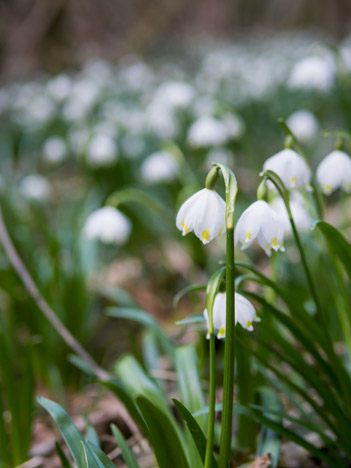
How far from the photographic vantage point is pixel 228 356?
0.98 meters

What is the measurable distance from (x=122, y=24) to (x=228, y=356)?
14.4m

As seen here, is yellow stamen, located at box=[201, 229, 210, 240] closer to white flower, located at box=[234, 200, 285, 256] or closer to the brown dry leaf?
white flower, located at box=[234, 200, 285, 256]

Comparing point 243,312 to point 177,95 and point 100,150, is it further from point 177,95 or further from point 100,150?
point 177,95

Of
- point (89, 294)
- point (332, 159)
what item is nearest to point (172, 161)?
point (89, 294)

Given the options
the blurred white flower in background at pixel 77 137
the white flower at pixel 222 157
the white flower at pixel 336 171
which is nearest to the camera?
the white flower at pixel 336 171

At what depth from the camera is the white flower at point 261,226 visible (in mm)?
1027

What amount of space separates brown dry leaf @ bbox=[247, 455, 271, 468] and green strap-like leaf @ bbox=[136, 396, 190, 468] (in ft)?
0.47

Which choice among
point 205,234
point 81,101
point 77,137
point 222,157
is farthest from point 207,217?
point 81,101

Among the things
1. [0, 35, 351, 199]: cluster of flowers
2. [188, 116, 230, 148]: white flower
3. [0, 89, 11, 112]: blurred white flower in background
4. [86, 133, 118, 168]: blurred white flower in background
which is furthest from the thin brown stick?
[0, 89, 11, 112]: blurred white flower in background

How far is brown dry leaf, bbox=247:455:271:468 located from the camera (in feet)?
3.85

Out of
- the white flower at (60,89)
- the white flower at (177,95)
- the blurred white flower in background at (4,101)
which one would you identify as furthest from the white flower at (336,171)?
the blurred white flower in background at (4,101)

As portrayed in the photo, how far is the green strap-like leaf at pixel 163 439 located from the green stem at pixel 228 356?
0.14 meters

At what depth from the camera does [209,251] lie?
2.72 meters

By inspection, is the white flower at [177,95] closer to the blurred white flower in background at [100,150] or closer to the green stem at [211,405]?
the blurred white flower in background at [100,150]
